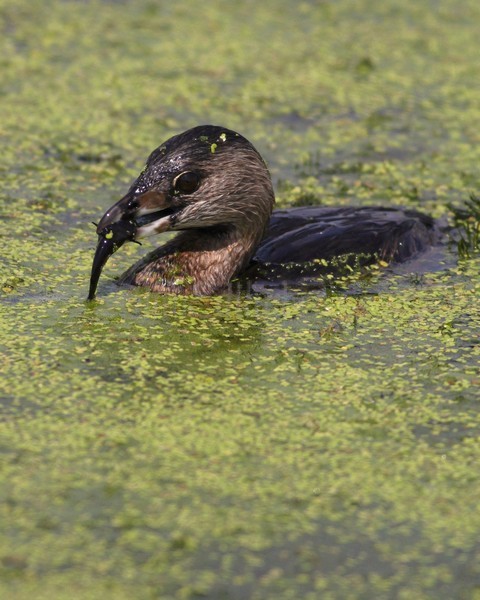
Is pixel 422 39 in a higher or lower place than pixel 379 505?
higher

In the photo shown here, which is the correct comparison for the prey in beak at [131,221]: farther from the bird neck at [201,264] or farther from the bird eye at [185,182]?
the bird neck at [201,264]

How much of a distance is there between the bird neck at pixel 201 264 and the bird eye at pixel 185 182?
15.1 inches

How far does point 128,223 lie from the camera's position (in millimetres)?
6922

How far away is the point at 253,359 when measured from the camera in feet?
21.0

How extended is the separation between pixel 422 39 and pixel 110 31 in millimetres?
3138

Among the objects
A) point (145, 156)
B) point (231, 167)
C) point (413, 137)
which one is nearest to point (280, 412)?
point (231, 167)

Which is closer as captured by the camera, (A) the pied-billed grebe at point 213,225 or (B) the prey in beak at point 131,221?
(B) the prey in beak at point 131,221

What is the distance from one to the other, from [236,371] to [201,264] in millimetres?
1279

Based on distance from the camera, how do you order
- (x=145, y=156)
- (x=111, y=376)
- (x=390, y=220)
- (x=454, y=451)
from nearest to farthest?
(x=454, y=451), (x=111, y=376), (x=390, y=220), (x=145, y=156)

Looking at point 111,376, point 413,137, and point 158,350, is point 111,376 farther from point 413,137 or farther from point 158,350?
point 413,137

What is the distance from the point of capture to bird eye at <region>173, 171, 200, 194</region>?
709cm

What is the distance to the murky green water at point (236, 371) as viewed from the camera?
4.60 m

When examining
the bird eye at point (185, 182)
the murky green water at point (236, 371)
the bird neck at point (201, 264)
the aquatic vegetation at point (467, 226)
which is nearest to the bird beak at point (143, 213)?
the bird eye at point (185, 182)

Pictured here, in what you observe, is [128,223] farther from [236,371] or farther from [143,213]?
[236,371]
